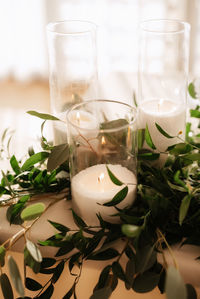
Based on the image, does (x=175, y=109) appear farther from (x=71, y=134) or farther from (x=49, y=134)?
(x=49, y=134)

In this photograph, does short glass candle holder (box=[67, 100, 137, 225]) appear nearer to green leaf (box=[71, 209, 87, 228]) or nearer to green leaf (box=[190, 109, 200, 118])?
green leaf (box=[71, 209, 87, 228])

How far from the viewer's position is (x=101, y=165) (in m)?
0.73

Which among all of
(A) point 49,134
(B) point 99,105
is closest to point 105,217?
(B) point 99,105

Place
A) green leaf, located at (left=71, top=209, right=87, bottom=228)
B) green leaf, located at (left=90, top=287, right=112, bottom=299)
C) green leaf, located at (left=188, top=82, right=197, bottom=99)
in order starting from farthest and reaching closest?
1. green leaf, located at (left=188, top=82, right=197, bottom=99)
2. green leaf, located at (left=71, top=209, right=87, bottom=228)
3. green leaf, located at (left=90, top=287, right=112, bottom=299)

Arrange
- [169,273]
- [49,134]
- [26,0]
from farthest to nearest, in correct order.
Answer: [26,0]
[49,134]
[169,273]

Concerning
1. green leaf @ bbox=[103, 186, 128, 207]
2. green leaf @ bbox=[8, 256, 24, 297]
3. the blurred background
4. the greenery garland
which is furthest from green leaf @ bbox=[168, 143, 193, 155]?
the blurred background

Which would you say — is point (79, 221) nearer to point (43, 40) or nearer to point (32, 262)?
point (32, 262)

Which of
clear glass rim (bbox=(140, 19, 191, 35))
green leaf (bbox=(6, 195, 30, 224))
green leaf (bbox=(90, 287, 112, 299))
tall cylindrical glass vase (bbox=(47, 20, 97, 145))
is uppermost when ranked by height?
clear glass rim (bbox=(140, 19, 191, 35))

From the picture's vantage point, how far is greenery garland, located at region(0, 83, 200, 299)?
59 cm

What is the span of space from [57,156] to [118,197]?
0.46 ft

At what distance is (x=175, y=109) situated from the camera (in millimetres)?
831

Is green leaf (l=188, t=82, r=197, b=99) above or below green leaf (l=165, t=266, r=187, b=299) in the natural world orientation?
above

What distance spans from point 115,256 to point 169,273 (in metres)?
0.19

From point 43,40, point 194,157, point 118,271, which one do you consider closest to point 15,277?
point 118,271
